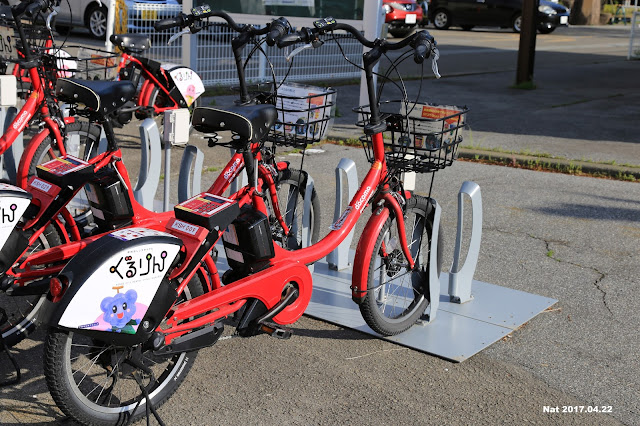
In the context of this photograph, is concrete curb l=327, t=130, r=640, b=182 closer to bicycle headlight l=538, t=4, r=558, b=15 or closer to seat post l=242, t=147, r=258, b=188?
seat post l=242, t=147, r=258, b=188

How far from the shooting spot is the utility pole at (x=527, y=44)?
13.1 metres

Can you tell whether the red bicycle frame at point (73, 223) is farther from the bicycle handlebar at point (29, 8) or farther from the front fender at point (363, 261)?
the bicycle handlebar at point (29, 8)

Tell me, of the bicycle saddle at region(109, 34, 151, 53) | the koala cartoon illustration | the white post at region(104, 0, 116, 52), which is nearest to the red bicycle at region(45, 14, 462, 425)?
the koala cartoon illustration

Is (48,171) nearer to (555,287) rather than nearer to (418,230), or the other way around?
(418,230)

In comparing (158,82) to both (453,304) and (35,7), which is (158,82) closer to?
(35,7)

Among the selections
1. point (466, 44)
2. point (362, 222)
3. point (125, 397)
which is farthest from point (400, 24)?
point (125, 397)

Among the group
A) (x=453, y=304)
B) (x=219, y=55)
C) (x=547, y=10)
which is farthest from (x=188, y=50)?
(x=547, y=10)

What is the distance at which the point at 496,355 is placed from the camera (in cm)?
432

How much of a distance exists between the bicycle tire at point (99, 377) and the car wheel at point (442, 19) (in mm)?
24957

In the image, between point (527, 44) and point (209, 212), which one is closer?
point (209, 212)

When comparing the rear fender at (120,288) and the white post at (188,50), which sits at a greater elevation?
the white post at (188,50)

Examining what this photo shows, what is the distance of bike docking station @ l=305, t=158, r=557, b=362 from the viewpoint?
176 inches

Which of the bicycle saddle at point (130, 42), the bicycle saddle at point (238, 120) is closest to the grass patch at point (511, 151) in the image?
the bicycle saddle at point (130, 42)

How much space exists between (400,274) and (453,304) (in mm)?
500
